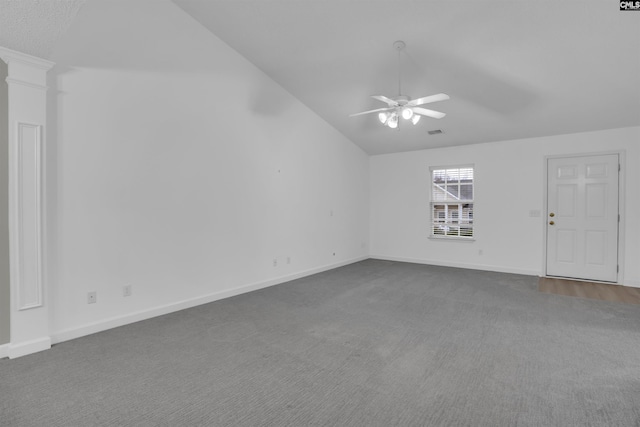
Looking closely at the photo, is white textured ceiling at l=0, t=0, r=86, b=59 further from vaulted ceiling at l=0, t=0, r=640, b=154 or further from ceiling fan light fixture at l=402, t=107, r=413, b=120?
ceiling fan light fixture at l=402, t=107, r=413, b=120

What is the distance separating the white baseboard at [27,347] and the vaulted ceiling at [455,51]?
8.08ft

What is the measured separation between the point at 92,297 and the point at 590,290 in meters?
6.62

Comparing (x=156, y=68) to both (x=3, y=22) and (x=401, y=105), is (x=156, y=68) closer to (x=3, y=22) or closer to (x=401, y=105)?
(x=3, y=22)

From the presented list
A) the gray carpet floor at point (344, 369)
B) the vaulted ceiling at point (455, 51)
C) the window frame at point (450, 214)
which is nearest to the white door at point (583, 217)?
the vaulted ceiling at point (455, 51)

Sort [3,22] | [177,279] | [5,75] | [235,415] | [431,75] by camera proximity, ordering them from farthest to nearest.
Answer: [431,75], [177,279], [5,75], [3,22], [235,415]

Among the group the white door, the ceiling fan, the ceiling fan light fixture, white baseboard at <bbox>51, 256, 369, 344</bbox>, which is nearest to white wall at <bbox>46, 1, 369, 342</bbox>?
white baseboard at <bbox>51, 256, 369, 344</bbox>

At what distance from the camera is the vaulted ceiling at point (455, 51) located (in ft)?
10.6

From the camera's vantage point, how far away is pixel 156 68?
12.0ft

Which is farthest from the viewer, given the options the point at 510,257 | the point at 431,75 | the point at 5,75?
the point at 510,257

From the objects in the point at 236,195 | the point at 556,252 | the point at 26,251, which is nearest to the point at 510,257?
the point at 556,252

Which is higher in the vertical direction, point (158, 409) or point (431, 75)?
point (431, 75)

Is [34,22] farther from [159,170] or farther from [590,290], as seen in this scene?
[590,290]

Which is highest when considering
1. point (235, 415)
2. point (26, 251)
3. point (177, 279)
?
point (26, 251)

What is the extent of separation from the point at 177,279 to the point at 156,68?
250 cm
